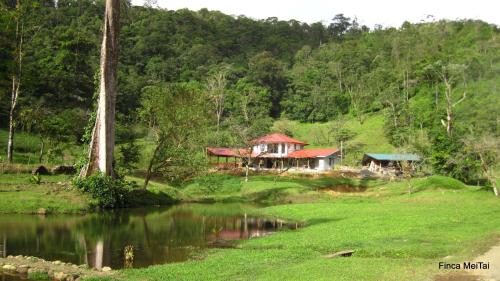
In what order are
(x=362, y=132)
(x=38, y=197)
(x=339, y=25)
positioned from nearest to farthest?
1. (x=38, y=197)
2. (x=362, y=132)
3. (x=339, y=25)

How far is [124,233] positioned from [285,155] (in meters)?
48.5

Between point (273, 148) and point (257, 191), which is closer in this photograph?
point (257, 191)

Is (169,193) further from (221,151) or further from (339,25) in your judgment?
(339,25)

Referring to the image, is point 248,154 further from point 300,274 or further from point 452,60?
point 452,60

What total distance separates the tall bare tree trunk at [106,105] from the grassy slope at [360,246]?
1243 cm

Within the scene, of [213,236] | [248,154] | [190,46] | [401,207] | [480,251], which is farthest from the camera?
[190,46]

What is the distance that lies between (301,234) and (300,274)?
9.06 m

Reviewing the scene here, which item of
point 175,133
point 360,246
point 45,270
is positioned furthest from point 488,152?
point 45,270

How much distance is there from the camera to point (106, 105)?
112 feet

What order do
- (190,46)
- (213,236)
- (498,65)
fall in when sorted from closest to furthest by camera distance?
(213,236)
(498,65)
(190,46)

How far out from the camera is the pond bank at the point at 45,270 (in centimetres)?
1432

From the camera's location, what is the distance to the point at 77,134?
58.9 m

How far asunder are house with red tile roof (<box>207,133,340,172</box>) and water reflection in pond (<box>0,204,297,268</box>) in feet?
112

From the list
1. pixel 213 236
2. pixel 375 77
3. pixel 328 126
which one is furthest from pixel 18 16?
pixel 375 77
